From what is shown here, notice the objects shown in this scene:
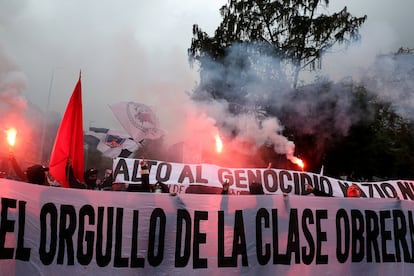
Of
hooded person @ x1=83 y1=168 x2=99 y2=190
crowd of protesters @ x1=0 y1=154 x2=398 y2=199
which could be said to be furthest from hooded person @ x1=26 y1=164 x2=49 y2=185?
hooded person @ x1=83 y1=168 x2=99 y2=190

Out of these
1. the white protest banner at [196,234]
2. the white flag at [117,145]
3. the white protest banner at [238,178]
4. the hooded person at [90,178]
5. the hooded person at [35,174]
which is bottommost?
the white protest banner at [196,234]

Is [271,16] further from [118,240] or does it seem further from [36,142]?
[118,240]

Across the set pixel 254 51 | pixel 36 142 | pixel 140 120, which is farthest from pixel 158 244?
pixel 36 142

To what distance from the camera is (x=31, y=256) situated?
4.38 meters

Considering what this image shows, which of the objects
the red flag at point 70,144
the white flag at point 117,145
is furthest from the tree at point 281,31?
the red flag at point 70,144

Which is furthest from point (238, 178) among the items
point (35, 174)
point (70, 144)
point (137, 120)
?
point (35, 174)

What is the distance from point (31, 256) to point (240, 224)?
7.16 ft

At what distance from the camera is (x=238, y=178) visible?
8273mm

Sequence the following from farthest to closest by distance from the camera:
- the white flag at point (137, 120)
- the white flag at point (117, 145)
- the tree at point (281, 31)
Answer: the tree at point (281, 31) → the white flag at point (117, 145) → the white flag at point (137, 120)

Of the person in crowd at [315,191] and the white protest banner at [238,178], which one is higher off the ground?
the white protest banner at [238,178]

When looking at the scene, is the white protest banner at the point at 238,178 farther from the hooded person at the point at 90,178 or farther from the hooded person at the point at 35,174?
the hooded person at the point at 35,174

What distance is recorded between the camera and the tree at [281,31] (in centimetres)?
1530

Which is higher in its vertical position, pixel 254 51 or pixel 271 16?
pixel 271 16

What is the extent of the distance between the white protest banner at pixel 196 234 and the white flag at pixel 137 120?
4473 millimetres
